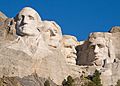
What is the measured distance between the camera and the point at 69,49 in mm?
54906

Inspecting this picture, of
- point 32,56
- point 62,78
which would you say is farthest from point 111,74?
point 32,56

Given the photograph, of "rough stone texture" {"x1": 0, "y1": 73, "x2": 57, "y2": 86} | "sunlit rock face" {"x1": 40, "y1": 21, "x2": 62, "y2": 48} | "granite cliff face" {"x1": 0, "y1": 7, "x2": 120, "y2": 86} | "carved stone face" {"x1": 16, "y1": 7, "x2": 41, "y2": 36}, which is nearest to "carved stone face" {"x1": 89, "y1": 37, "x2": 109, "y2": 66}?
"granite cliff face" {"x1": 0, "y1": 7, "x2": 120, "y2": 86}

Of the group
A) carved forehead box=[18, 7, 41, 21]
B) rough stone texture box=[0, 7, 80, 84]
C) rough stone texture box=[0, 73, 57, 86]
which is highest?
carved forehead box=[18, 7, 41, 21]

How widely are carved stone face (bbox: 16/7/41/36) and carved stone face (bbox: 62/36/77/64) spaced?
5.16 m

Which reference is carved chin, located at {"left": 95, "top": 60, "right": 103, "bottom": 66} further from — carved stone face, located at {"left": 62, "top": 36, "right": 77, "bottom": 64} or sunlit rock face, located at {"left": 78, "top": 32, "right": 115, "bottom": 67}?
carved stone face, located at {"left": 62, "top": 36, "right": 77, "bottom": 64}

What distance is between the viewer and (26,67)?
152 feet

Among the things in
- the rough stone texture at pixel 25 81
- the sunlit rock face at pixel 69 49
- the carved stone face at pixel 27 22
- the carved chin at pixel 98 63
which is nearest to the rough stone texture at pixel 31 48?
the carved stone face at pixel 27 22

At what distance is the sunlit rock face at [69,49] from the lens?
54.3m

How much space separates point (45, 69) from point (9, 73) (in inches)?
137

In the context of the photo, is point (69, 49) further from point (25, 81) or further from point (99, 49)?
point (25, 81)

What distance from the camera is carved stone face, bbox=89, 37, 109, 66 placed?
53.4m

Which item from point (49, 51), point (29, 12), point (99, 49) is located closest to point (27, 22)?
point (29, 12)

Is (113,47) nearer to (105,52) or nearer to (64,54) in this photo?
(105,52)

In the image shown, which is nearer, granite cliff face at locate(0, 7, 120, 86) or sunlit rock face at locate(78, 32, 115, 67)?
granite cliff face at locate(0, 7, 120, 86)
